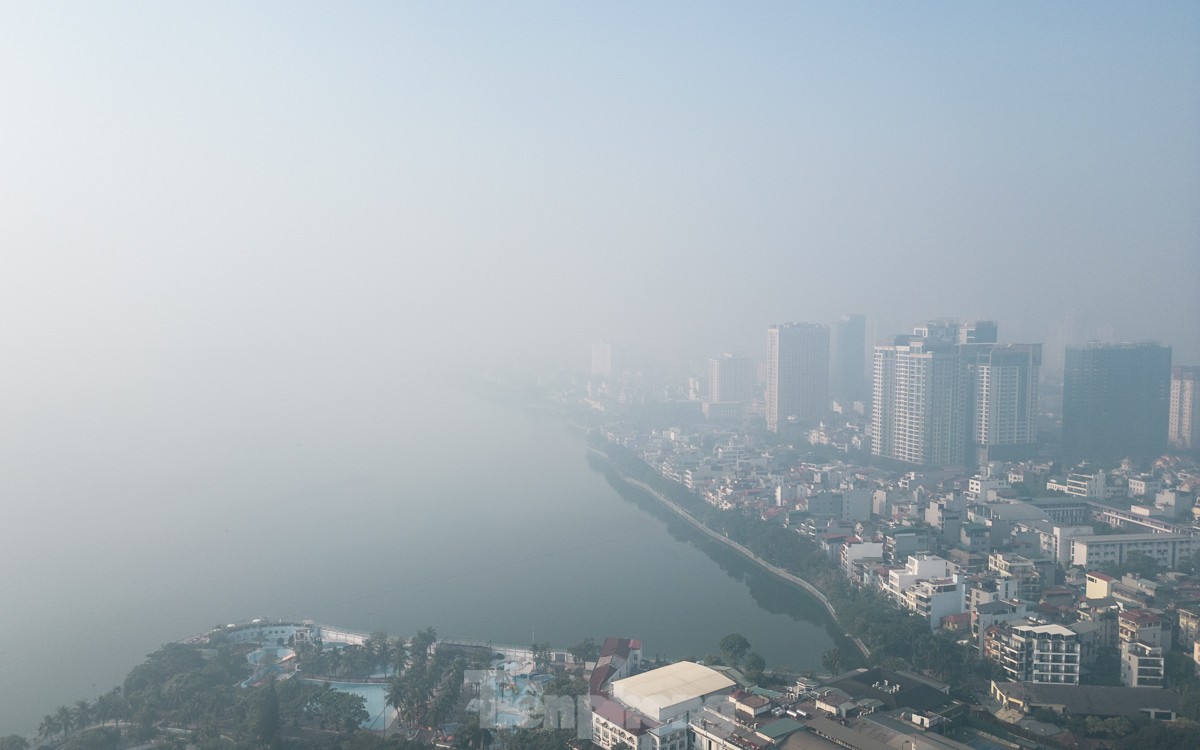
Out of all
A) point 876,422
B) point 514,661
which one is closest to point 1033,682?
point 514,661

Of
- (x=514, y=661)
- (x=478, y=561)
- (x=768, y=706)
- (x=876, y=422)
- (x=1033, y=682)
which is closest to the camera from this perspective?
(x=768, y=706)

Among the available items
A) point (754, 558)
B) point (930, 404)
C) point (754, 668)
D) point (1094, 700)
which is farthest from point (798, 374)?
point (1094, 700)

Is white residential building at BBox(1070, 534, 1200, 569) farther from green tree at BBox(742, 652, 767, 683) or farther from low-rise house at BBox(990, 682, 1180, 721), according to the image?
green tree at BBox(742, 652, 767, 683)

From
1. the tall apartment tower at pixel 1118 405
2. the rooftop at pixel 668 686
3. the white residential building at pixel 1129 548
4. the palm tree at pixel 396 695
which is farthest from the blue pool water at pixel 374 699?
the tall apartment tower at pixel 1118 405

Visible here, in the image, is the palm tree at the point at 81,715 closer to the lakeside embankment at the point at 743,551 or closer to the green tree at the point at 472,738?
the green tree at the point at 472,738

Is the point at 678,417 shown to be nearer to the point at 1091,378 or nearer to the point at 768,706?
the point at 1091,378

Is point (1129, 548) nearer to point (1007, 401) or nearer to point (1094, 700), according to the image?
point (1094, 700)

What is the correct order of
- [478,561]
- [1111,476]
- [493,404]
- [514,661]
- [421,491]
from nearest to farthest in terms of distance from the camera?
[514,661] → [478,561] → [1111,476] → [421,491] → [493,404]
